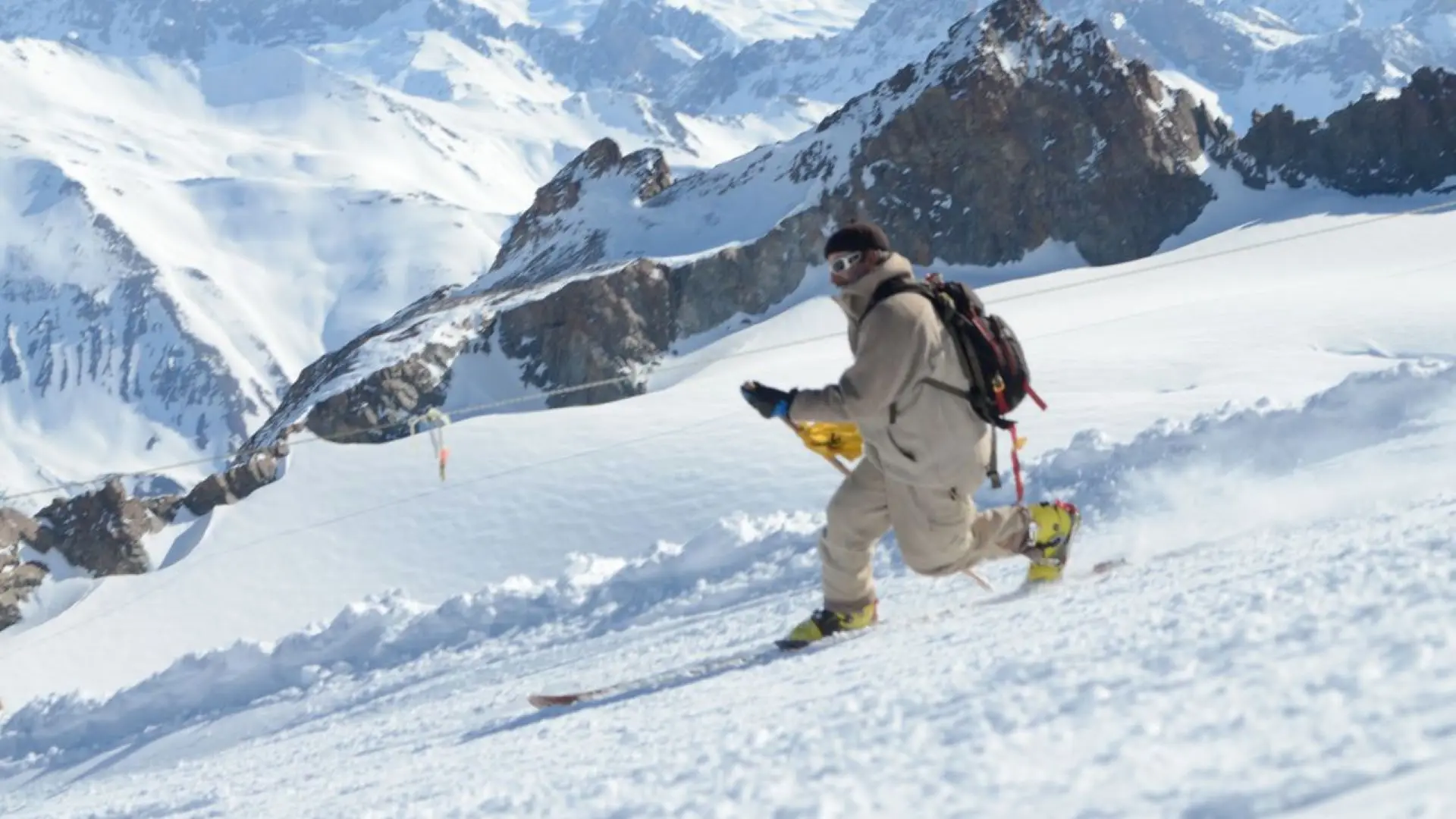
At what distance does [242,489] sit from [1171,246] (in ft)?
155

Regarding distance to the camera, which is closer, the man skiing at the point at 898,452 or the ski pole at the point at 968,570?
the man skiing at the point at 898,452

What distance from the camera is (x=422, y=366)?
5894cm

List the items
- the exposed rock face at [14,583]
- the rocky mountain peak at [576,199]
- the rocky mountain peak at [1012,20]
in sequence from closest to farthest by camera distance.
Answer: the exposed rock face at [14,583]
the rocky mountain peak at [1012,20]
the rocky mountain peak at [576,199]

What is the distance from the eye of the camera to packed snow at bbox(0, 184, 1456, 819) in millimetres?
3090

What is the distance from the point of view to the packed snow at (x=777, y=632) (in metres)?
3.09

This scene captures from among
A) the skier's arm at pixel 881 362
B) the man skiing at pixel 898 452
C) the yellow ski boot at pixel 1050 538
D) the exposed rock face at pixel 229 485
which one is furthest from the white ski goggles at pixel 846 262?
the exposed rock face at pixel 229 485

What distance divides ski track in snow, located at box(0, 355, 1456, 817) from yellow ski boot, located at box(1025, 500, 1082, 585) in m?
0.18

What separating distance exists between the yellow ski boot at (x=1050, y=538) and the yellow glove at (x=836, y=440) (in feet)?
2.87

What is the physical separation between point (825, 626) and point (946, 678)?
198 cm

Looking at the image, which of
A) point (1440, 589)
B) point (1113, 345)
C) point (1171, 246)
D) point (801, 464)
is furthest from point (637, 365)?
point (1440, 589)

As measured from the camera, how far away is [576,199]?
77.4 metres

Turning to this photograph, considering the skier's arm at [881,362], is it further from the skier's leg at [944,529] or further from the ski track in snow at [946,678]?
the ski track in snow at [946,678]

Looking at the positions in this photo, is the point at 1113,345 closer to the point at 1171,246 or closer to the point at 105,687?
the point at 105,687

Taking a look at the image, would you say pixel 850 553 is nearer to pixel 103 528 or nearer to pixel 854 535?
pixel 854 535
